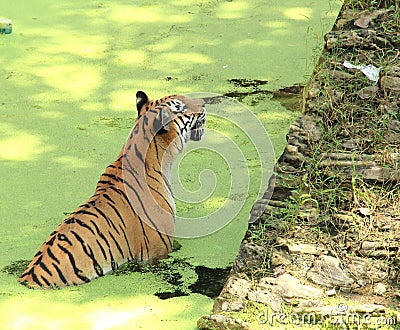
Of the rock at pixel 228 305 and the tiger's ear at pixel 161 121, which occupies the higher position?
the tiger's ear at pixel 161 121

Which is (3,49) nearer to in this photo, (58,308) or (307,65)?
(307,65)

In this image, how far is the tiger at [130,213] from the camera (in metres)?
4.07

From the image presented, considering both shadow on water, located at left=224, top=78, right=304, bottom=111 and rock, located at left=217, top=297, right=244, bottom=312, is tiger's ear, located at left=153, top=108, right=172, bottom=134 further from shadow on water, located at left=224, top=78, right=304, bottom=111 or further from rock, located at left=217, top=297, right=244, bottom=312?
shadow on water, located at left=224, top=78, right=304, bottom=111

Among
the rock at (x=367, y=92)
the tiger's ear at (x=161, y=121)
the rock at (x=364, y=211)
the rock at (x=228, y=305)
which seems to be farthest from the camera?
the rock at (x=367, y=92)

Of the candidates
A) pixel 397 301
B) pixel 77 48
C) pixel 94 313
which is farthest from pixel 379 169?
pixel 77 48

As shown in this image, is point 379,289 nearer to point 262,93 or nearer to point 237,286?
point 237,286

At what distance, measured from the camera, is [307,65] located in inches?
265

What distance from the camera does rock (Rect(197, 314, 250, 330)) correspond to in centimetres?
350

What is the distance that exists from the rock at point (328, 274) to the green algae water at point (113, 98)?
0.49m

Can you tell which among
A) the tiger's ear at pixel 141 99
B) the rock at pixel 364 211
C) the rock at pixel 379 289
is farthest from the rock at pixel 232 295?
the tiger's ear at pixel 141 99

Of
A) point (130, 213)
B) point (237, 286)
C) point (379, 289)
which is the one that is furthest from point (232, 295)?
point (130, 213)

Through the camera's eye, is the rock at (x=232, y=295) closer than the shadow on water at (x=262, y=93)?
Yes

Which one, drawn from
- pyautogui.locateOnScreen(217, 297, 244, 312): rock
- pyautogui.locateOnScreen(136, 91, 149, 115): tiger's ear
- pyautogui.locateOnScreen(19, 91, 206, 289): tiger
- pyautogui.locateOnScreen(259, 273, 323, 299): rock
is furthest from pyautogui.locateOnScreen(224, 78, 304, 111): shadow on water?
pyautogui.locateOnScreen(217, 297, 244, 312): rock

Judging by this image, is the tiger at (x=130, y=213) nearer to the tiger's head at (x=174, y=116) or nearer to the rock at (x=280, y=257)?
the tiger's head at (x=174, y=116)
